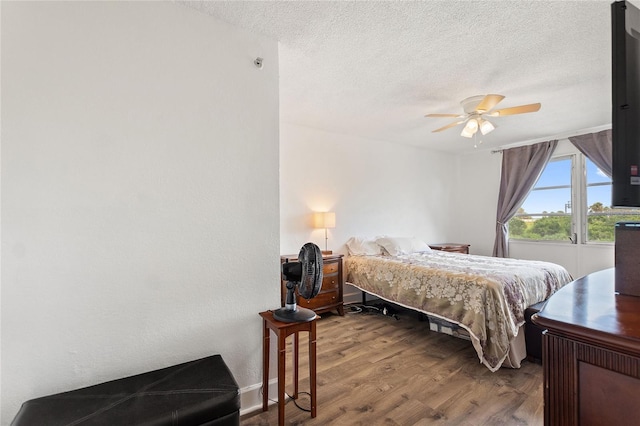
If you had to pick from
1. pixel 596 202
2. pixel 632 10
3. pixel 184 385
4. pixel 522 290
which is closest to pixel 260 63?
pixel 632 10

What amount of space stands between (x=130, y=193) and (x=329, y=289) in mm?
2617

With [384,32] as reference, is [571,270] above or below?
below

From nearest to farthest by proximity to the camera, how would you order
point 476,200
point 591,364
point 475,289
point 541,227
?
point 591,364 < point 475,289 < point 541,227 < point 476,200

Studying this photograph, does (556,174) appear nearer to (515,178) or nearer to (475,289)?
(515,178)

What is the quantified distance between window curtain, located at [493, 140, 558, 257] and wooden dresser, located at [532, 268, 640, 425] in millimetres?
4701

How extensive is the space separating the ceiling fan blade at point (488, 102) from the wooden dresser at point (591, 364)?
2226 mm

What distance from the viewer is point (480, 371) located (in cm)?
243

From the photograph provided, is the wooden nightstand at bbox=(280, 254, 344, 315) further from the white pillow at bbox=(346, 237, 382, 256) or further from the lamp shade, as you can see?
the white pillow at bbox=(346, 237, 382, 256)

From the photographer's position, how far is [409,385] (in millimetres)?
2217

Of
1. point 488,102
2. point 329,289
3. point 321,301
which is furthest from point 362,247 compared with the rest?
point 488,102

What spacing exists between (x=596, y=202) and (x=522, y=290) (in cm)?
266

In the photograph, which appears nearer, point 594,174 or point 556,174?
point 594,174

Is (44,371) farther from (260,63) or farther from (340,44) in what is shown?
(340,44)

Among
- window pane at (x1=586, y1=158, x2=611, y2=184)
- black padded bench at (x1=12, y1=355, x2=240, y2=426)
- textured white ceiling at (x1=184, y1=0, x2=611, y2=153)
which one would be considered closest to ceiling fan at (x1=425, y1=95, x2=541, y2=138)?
textured white ceiling at (x1=184, y1=0, x2=611, y2=153)
